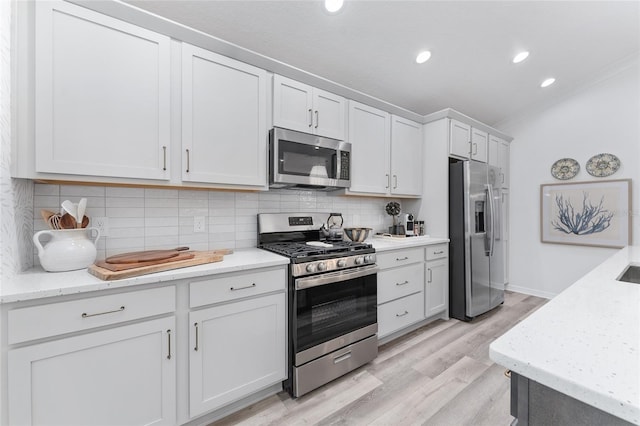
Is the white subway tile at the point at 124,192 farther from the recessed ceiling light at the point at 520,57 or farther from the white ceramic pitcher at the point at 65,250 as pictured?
the recessed ceiling light at the point at 520,57

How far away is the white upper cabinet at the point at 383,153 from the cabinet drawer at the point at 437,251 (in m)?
0.65

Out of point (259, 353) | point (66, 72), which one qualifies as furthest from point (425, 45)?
point (259, 353)

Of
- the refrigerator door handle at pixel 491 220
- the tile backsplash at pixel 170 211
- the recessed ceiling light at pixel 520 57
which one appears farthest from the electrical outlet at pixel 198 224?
the recessed ceiling light at pixel 520 57

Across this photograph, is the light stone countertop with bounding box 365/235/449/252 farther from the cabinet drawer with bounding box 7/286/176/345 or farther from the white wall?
the white wall

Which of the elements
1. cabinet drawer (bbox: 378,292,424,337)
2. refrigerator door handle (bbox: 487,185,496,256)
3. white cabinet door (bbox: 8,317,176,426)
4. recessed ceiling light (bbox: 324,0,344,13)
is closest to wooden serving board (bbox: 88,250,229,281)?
white cabinet door (bbox: 8,317,176,426)

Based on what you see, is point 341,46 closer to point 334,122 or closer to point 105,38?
point 334,122

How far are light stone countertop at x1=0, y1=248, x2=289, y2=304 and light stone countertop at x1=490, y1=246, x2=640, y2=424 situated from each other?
1.30 metres

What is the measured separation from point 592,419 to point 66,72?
2.34m

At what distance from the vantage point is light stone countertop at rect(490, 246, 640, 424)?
50 cm

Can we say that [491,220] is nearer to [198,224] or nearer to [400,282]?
[400,282]

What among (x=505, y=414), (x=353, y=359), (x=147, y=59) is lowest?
(x=505, y=414)

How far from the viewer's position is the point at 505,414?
5.42ft

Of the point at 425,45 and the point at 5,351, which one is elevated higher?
the point at 425,45

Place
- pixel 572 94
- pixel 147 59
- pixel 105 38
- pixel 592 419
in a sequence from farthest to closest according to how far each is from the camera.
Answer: pixel 572 94 → pixel 147 59 → pixel 105 38 → pixel 592 419
